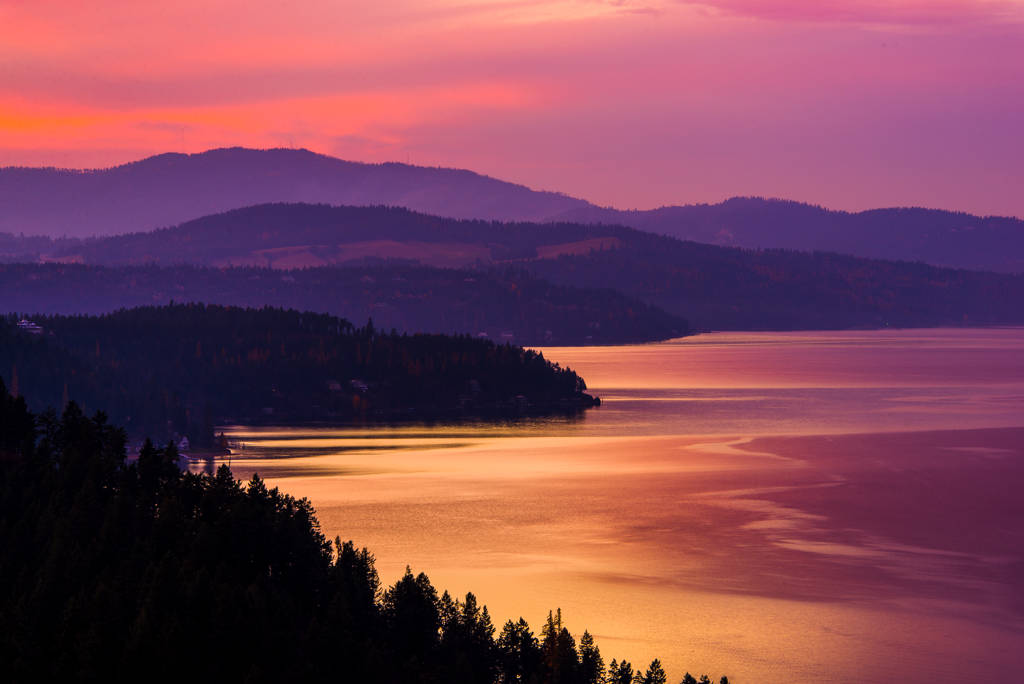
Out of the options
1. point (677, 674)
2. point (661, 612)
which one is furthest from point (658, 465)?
point (677, 674)

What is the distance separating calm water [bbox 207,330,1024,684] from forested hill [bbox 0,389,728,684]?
333 inches

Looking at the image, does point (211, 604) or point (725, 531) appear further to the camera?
point (725, 531)

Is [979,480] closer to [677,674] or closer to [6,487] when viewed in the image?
[677,674]

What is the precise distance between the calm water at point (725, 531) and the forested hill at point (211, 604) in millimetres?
8465

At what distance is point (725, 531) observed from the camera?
351ft

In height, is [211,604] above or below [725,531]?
below

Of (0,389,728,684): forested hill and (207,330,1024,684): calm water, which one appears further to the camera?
(207,330,1024,684): calm water

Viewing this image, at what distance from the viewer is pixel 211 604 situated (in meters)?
62.2

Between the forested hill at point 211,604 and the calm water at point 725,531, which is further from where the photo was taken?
the calm water at point 725,531

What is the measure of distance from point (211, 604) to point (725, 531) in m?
53.0

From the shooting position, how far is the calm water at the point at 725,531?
251 ft

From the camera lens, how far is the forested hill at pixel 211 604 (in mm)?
58188

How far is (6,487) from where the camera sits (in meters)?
82.1

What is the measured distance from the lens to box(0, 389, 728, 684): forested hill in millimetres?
58188
